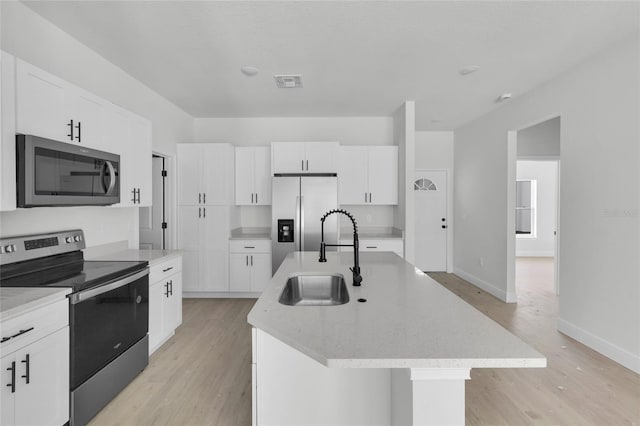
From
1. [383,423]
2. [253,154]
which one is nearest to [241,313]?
[253,154]

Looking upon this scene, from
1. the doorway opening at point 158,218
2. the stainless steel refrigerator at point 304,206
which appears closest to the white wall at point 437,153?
the stainless steel refrigerator at point 304,206

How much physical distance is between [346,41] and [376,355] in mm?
2482

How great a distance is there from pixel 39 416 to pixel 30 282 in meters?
0.70

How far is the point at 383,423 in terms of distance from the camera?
4.81 feet

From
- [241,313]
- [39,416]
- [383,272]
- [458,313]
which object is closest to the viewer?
[458,313]

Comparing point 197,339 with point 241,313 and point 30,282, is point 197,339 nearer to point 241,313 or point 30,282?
point 241,313

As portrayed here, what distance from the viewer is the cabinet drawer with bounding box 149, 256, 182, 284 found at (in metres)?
2.71

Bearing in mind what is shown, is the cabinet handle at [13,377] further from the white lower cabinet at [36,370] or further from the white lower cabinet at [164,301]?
the white lower cabinet at [164,301]

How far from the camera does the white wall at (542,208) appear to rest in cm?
768

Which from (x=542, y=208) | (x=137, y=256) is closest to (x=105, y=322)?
(x=137, y=256)

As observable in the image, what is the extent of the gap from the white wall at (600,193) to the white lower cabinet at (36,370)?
155 inches

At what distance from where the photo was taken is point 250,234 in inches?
189

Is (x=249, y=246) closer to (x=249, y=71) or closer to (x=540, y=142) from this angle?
(x=249, y=71)

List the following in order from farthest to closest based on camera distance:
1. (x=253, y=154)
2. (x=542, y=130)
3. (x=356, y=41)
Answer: (x=542, y=130)
(x=253, y=154)
(x=356, y=41)
